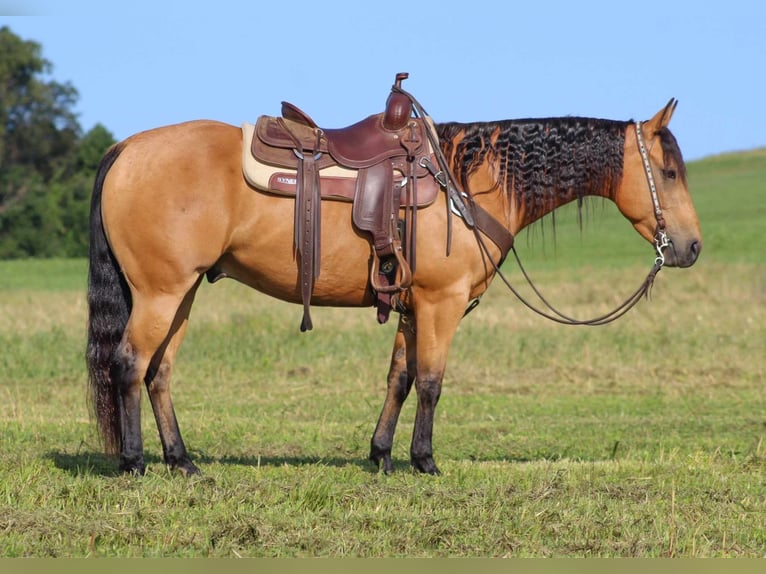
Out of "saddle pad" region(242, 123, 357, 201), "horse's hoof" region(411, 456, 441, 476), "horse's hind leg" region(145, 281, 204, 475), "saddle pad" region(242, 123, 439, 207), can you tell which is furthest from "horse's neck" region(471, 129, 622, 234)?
"horse's hind leg" region(145, 281, 204, 475)

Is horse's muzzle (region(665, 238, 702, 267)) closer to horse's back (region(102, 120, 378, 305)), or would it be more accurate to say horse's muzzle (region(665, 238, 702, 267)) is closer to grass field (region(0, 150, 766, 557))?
grass field (region(0, 150, 766, 557))

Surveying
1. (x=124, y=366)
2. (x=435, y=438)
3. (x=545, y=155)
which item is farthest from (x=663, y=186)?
(x=124, y=366)

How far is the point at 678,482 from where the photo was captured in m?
7.01

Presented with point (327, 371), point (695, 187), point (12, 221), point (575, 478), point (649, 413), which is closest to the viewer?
point (575, 478)

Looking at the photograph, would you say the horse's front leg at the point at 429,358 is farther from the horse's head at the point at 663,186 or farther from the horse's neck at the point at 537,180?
the horse's head at the point at 663,186

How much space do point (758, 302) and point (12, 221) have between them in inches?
1307

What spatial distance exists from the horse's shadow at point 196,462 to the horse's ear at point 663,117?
2869 millimetres

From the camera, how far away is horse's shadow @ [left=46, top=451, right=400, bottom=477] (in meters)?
7.13

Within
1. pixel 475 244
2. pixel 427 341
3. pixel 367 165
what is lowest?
pixel 427 341

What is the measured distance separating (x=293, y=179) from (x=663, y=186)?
2.43 m

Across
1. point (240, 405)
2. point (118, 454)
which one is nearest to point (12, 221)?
point (240, 405)

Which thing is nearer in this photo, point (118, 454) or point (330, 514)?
point (330, 514)

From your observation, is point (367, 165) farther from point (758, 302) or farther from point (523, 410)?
point (758, 302)

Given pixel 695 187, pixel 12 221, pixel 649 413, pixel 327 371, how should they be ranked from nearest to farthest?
pixel 649 413 < pixel 327 371 < pixel 12 221 < pixel 695 187
